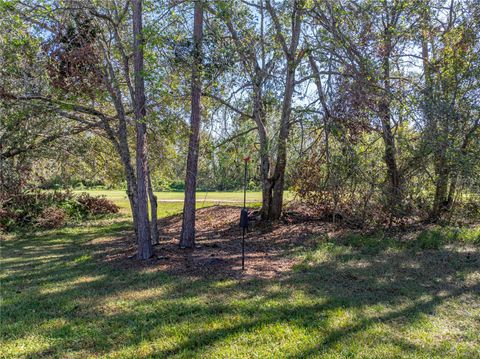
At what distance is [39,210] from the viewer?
42.5 ft

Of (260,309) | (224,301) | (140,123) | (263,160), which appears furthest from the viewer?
A: (263,160)

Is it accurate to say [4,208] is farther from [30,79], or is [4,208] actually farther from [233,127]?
[233,127]

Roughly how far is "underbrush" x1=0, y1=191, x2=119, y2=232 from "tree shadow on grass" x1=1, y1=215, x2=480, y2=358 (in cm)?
583

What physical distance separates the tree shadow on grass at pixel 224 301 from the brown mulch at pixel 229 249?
1.18 ft

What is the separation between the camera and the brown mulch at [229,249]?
249 inches

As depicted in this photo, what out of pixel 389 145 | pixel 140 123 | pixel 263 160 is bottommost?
pixel 263 160

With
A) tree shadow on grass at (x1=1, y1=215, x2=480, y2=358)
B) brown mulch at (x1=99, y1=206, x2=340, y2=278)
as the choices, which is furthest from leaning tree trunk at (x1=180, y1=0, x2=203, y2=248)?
tree shadow on grass at (x1=1, y1=215, x2=480, y2=358)

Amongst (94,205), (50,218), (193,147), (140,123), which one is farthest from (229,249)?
(94,205)

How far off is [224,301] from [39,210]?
10.8 meters

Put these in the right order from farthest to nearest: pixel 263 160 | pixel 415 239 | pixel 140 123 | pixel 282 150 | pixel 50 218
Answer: pixel 50 218 < pixel 263 160 < pixel 282 150 < pixel 415 239 < pixel 140 123

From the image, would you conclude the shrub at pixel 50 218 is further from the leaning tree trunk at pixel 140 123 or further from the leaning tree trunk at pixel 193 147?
the leaning tree trunk at pixel 140 123

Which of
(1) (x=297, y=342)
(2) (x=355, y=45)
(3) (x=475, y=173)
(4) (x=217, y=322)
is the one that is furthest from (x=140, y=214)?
(3) (x=475, y=173)

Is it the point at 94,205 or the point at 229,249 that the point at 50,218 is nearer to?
the point at 94,205

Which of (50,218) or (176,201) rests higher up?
(50,218)
